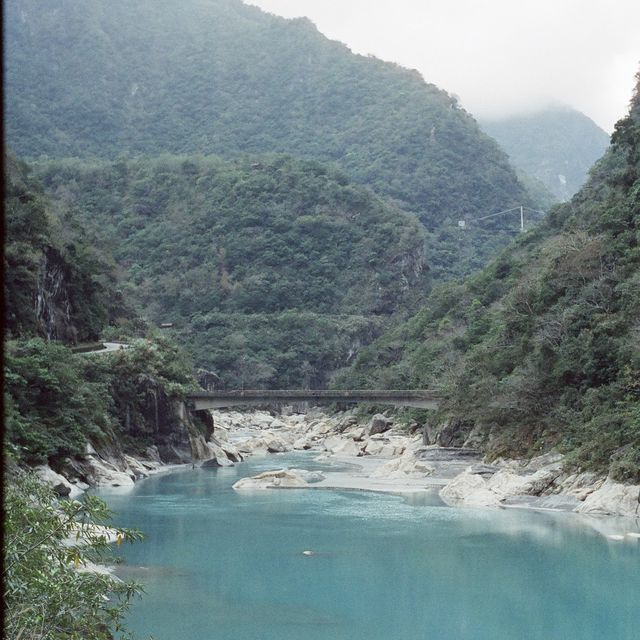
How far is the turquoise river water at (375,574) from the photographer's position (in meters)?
17.1

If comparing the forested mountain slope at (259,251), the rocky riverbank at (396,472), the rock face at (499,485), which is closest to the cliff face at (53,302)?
the rocky riverbank at (396,472)

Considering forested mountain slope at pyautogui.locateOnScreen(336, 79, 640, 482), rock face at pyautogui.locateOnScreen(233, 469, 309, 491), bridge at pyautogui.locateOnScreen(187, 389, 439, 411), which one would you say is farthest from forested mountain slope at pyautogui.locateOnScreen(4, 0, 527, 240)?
rock face at pyautogui.locateOnScreen(233, 469, 309, 491)

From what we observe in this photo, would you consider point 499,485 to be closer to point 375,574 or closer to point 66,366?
point 375,574

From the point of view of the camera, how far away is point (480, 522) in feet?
89.9

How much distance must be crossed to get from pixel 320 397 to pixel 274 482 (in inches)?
691

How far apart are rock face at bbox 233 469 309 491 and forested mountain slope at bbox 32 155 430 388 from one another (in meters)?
53.9

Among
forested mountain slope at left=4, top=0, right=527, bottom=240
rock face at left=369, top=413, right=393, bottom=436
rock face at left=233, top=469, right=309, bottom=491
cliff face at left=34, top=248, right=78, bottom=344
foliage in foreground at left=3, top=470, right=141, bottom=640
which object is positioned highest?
forested mountain slope at left=4, top=0, right=527, bottom=240

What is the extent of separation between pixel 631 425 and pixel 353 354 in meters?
70.8

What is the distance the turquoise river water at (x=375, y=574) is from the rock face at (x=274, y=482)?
5.28m

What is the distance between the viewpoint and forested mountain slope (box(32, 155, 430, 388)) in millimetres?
97375

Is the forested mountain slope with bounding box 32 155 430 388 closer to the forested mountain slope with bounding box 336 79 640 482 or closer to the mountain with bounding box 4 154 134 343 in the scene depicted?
the mountain with bounding box 4 154 134 343

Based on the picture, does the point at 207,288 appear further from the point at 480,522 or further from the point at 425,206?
the point at 480,522

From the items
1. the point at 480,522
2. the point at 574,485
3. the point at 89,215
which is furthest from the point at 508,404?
the point at 89,215

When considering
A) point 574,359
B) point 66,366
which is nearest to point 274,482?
point 66,366
